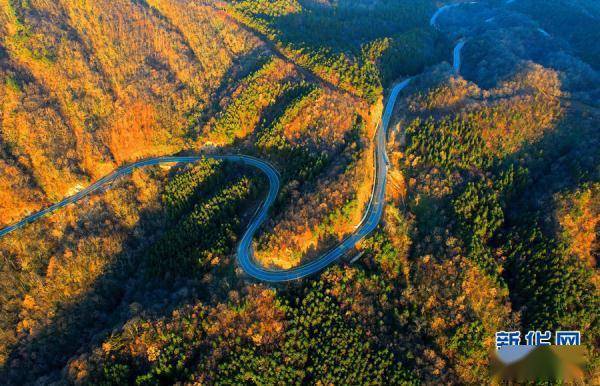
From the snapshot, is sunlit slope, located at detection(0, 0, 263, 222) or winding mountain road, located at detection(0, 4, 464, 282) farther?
sunlit slope, located at detection(0, 0, 263, 222)

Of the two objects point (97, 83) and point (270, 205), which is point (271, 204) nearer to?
point (270, 205)

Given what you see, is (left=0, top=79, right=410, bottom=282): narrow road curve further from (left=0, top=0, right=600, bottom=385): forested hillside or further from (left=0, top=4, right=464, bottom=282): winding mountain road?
(left=0, top=0, right=600, bottom=385): forested hillside

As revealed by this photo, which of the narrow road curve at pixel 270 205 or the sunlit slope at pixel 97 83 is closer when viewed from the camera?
the narrow road curve at pixel 270 205

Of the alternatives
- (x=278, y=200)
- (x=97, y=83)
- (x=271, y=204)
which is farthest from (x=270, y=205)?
(x=97, y=83)

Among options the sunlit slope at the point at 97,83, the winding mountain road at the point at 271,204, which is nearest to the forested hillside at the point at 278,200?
the sunlit slope at the point at 97,83

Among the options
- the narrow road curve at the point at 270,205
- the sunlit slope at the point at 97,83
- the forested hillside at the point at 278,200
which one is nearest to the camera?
the forested hillside at the point at 278,200

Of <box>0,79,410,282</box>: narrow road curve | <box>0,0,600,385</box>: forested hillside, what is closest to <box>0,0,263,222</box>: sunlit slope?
<box>0,0,600,385</box>: forested hillside

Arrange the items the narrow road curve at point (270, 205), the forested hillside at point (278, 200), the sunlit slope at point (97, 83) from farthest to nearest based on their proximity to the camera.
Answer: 1. the sunlit slope at point (97, 83)
2. the narrow road curve at point (270, 205)
3. the forested hillside at point (278, 200)

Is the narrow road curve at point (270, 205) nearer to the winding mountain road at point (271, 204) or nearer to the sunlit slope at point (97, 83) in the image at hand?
the winding mountain road at point (271, 204)
